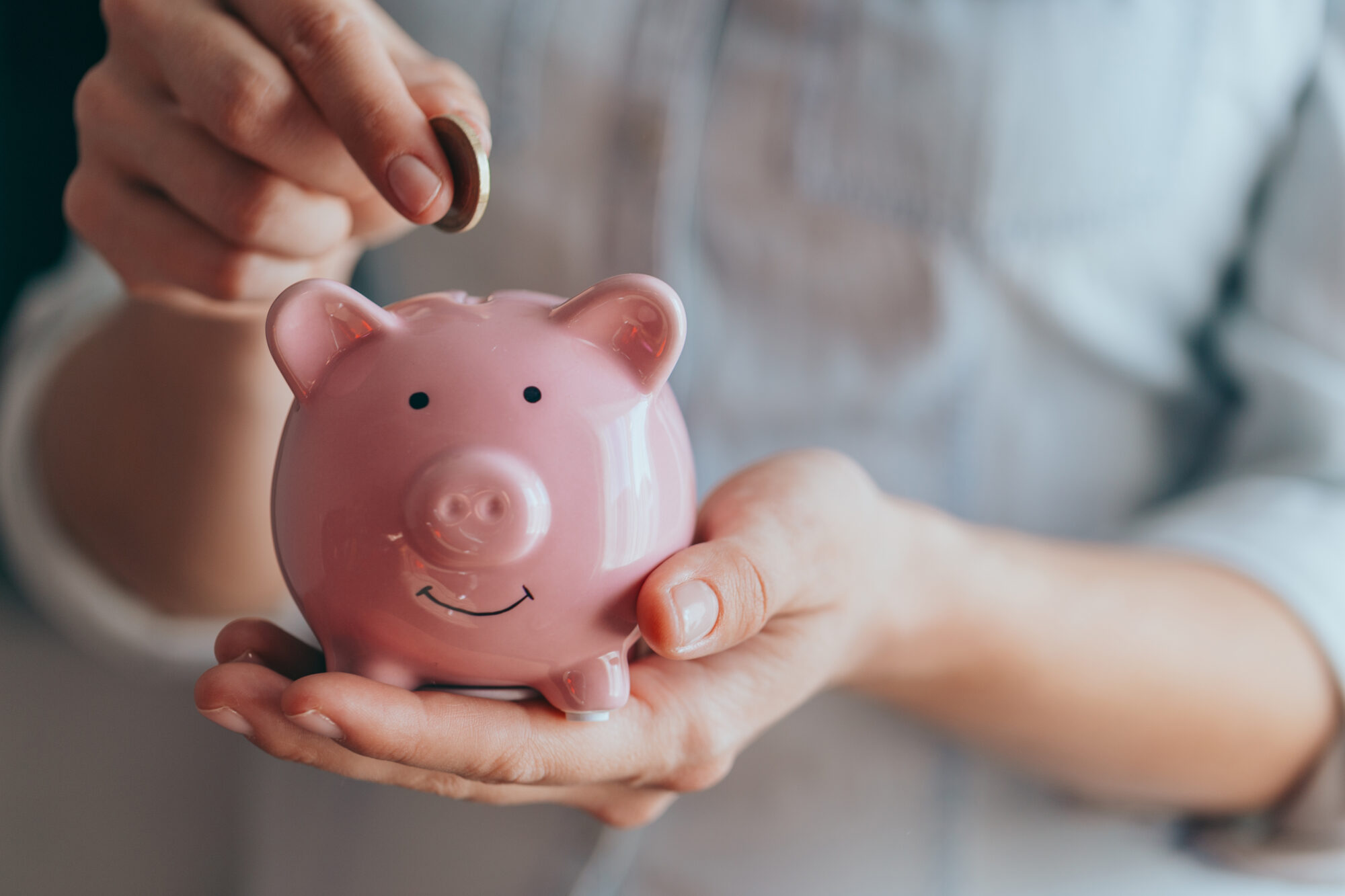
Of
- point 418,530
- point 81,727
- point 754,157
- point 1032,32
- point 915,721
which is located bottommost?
point 81,727

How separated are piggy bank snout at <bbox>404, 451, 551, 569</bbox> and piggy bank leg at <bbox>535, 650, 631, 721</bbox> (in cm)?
8

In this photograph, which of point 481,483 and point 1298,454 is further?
point 1298,454

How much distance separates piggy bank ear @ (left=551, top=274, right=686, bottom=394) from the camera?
0.52 metres

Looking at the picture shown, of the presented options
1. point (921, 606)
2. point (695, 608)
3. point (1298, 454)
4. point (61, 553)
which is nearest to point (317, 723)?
point (695, 608)

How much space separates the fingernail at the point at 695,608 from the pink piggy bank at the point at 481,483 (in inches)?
1.9

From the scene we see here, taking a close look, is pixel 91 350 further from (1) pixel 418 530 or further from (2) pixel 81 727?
(1) pixel 418 530

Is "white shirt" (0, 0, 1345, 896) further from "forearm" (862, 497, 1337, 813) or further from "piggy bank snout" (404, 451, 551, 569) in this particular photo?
"piggy bank snout" (404, 451, 551, 569)

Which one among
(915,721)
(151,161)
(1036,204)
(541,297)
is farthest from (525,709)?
(1036,204)

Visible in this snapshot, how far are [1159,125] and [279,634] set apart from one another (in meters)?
0.89

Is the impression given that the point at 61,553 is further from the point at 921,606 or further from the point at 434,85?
the point at 921,606

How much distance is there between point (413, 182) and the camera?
1.74ft

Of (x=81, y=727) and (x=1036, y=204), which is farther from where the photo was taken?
(x=81, y=727)

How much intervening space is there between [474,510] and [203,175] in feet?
1.06

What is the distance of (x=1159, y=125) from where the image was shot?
94 centimetres
